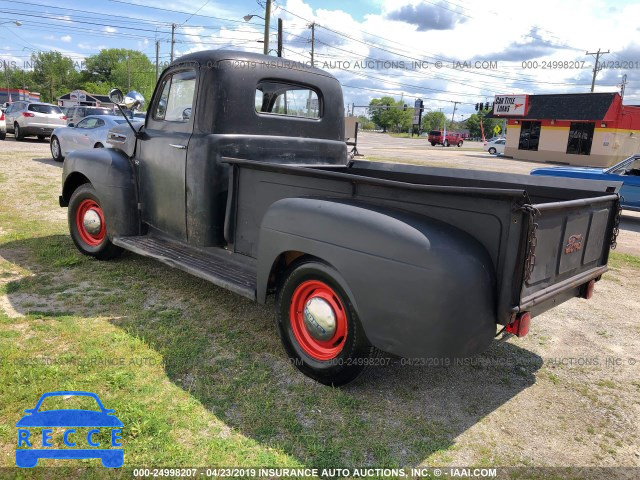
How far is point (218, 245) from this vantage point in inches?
158

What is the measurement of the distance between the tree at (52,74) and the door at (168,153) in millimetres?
109976

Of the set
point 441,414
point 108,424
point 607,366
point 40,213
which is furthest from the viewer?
point 40,213

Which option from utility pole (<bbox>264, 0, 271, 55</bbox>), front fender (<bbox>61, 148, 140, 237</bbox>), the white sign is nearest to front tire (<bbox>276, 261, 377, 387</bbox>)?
front fender (<bbox>61, 148, 140, 237</bbox>)

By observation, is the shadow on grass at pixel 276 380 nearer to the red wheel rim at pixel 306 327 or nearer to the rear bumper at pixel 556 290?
the red wheel rim at pixel 306 327

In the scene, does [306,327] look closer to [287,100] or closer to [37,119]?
[287,100]

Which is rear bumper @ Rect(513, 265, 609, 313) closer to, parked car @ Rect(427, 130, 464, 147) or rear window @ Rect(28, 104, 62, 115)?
rear window @ Rect(28, 104, 62, 115)

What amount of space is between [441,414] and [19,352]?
109 inches

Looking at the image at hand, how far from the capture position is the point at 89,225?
5125 millimetres

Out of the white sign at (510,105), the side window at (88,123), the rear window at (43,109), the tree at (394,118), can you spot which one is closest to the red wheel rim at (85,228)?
the side window at (88,123)

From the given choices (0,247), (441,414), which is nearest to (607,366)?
(441,414)

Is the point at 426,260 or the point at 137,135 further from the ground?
the point at 137,135

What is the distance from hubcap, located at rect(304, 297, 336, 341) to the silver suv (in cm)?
1826

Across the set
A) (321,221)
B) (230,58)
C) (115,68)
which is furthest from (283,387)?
(115,68)

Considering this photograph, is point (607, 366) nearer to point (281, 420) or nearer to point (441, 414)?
point (441, 414)
